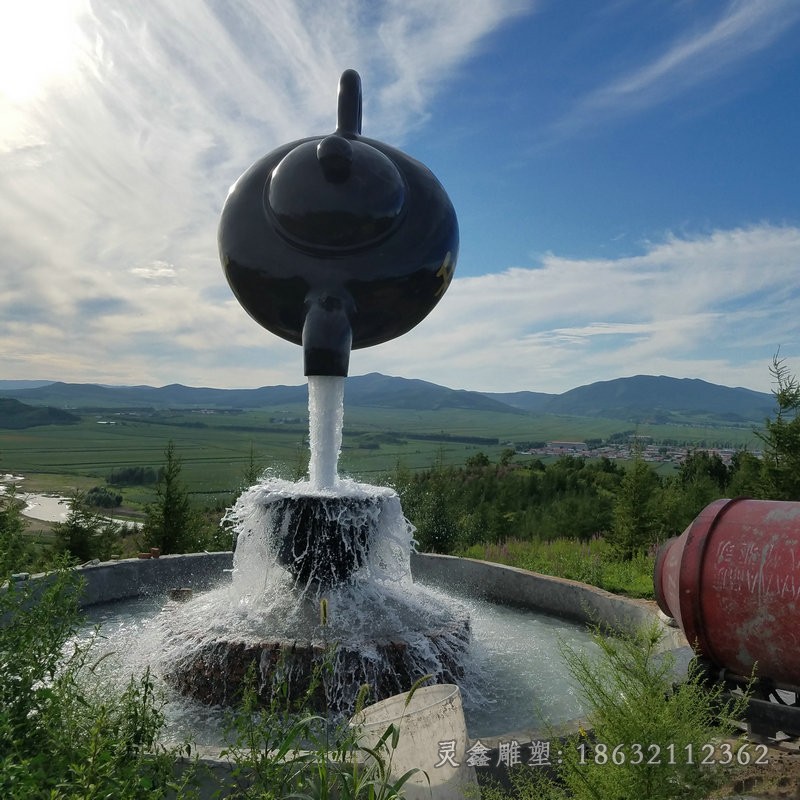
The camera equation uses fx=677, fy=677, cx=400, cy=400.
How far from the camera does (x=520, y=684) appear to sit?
268 inches

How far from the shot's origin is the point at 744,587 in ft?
16.9

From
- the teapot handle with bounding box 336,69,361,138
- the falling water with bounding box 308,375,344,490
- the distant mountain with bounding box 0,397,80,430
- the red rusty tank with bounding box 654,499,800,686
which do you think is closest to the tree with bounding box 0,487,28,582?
the falling water with bounding box 308,375,344,490

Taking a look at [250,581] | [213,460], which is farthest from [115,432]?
[250,581]

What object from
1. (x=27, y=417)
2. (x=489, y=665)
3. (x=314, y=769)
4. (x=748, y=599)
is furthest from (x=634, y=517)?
(x=27, y=417)

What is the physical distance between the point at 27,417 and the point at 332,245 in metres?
158

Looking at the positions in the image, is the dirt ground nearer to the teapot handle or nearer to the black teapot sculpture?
the black teapot sculpture

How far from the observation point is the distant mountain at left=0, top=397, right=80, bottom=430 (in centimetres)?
13649

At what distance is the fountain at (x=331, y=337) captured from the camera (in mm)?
6999

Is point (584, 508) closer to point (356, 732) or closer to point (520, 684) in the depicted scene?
point (520, 684)

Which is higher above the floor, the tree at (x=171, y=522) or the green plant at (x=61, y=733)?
the green plant at (x=61, y=733)

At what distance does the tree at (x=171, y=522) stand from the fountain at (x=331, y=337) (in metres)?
7.05

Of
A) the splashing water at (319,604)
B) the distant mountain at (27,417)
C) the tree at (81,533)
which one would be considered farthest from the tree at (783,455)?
the distant mountain at (27,417)

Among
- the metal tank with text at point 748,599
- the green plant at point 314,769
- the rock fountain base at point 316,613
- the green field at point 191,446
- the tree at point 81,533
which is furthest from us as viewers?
the green field at point 191,446

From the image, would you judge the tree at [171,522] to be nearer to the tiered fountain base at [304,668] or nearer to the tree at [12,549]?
the tree at [12,549]
